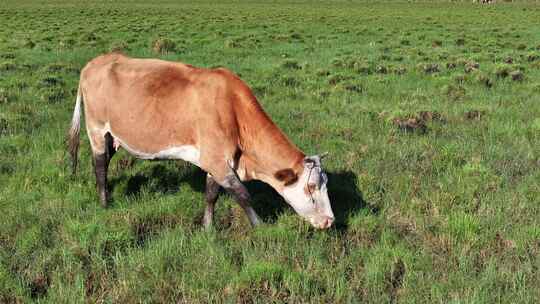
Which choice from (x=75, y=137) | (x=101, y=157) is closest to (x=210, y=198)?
(x=101, y=157)

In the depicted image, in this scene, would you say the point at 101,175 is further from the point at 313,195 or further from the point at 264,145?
the point at 313,195

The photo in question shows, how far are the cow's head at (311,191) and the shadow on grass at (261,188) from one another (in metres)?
0.59

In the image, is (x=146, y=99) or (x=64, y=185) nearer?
(x=146, y=99)

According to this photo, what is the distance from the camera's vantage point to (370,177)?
23.3ft

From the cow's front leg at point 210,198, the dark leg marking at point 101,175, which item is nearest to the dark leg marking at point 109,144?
the dark leg marking at point 101,175

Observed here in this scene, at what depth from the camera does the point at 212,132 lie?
17.9 feet

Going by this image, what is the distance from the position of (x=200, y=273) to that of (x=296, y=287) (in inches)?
37.4

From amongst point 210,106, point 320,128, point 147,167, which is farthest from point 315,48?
point 210,106

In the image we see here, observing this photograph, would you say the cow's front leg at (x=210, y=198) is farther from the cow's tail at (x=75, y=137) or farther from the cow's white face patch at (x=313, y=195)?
the cow's tail at (x=75, y=137)

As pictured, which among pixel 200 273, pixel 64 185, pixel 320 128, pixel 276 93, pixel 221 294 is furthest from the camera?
pixel 276 93

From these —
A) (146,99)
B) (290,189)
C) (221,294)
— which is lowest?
(221,294)

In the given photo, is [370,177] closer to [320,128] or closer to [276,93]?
[320,128]

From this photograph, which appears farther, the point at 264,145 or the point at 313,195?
the point at 264,145

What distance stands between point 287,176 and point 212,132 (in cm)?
97
